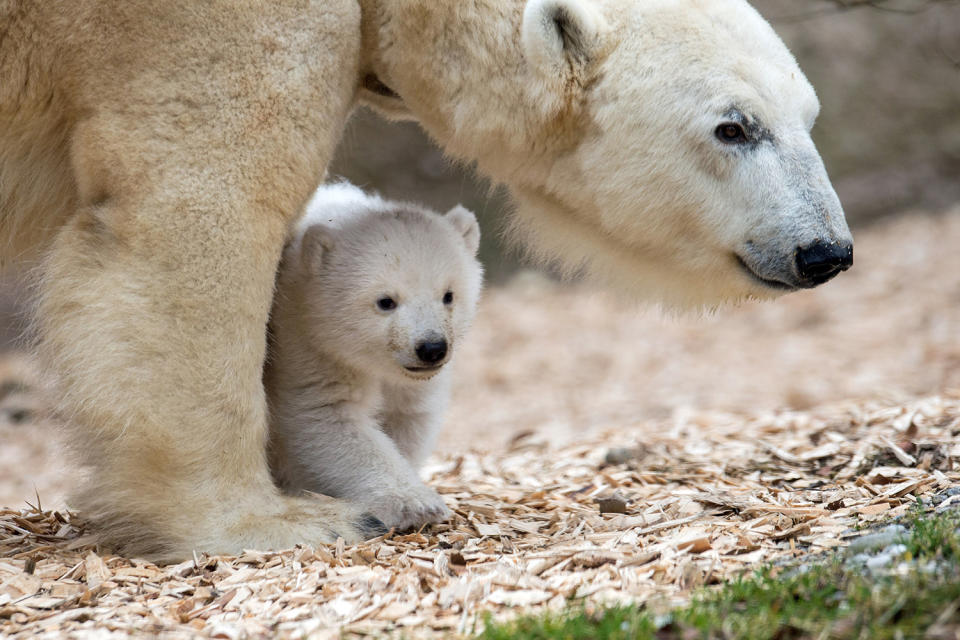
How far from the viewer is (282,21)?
3631mm

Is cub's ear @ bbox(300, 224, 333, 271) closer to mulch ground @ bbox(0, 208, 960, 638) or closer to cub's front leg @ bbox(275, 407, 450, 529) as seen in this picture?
cub's front leg @ bbox(275, 407, 450, 529)

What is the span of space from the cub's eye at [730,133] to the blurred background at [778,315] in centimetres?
180

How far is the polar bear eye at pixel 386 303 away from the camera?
407 cm

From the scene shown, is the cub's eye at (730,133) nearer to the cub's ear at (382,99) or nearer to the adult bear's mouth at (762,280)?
the adult bear's mouth at (762,280)

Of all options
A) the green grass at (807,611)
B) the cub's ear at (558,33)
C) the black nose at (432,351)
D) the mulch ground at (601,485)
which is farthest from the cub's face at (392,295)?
the green grass at (807,611)

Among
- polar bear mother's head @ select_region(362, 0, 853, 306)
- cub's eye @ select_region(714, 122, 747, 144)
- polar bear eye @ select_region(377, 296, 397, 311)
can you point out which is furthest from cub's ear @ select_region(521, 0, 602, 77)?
polar bear eye @ select_region(377, 296, 397, 311)

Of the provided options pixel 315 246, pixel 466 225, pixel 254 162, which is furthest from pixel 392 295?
pixel 254 162

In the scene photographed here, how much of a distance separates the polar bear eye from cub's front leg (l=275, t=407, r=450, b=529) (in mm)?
418

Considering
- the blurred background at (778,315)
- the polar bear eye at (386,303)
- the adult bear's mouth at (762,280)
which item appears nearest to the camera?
the adult bear's mouth at (762,280)

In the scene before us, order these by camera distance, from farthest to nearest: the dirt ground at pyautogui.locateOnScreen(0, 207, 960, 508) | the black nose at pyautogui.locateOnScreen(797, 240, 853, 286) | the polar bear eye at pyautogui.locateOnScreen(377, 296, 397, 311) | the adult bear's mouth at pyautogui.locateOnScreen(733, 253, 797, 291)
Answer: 1. the dirt ground at pyautogui.locateOnScreen(0, 207, 960, 508)
2. the polar bear eye at pyautogui.locateOnScreen(377, 296, 397, 311)
3. the adult bear's mouth at pyautogui.locateOnScreen(733, 253, 797, 291)
4. the black nose at pyautogui.locateOnScreen(797, 240, 853, 286)

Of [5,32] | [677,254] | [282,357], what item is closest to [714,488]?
[677,254]

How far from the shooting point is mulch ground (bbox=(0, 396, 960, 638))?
3070 mm

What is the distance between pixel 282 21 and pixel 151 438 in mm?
1416

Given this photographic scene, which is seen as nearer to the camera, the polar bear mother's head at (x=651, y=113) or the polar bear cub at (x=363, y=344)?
the polar bear mother's head at (x=651, y=113)
